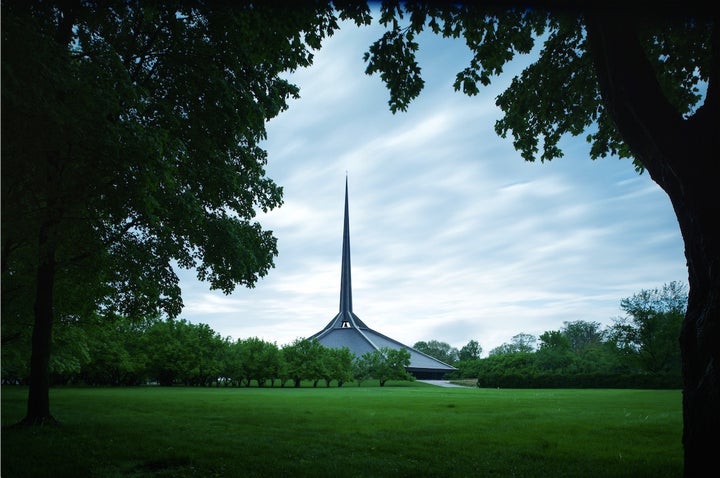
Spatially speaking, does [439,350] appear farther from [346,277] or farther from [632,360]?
[632,360]

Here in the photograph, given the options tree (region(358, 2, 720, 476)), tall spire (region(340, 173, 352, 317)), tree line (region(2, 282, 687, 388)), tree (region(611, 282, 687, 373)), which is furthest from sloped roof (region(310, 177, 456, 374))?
tree (region(358, 2, 720, 476))

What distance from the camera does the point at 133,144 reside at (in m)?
9.38

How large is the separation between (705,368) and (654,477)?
8.75ft

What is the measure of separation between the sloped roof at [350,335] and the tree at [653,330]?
181 feet

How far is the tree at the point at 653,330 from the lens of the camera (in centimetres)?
5325

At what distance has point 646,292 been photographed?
5822 centimetres

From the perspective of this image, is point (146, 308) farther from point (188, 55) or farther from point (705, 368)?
point (705, 368)

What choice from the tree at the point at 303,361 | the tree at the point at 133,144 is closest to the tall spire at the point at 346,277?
the tree at the point at 303,361

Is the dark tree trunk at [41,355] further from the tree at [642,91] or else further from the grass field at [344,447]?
the tree at [642,91]

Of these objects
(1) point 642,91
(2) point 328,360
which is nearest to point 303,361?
(2) point 328,360

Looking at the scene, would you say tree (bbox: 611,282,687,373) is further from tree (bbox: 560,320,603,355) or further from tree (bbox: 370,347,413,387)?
tree (bbox: 560,320,603,355)

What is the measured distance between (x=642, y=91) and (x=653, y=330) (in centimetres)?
5783

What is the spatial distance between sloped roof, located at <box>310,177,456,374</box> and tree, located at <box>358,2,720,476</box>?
99128 mm

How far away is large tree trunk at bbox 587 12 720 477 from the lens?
6051 mm
